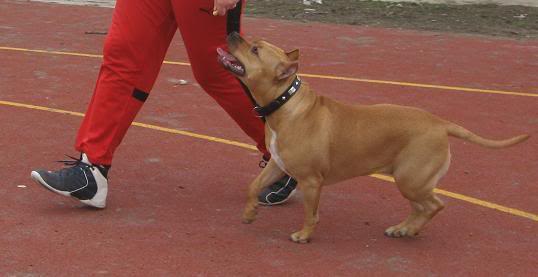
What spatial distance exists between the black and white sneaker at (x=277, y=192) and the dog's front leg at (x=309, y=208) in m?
0.62

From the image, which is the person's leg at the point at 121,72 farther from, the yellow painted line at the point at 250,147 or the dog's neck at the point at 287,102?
the yellow painted line at the point at 250,147

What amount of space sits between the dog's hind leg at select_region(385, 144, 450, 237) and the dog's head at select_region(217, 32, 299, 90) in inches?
34.1

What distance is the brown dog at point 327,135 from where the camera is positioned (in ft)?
17.0

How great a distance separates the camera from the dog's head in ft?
16.9

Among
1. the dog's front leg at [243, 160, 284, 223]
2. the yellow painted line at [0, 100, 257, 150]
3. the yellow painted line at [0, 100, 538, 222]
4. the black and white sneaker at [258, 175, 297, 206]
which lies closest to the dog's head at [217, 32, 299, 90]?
the dog's front leg at [243, 160, 284, 223]

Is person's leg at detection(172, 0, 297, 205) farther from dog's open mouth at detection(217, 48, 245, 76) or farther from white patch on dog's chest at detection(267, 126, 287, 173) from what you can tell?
white patch on dog's chest at detection(267, 126, 287, 173)

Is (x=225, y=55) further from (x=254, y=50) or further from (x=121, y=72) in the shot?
(x=121, y=72)

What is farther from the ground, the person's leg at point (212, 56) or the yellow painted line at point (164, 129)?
the person's leg at point (212, 56)

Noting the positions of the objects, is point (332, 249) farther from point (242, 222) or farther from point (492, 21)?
point (492, 21)

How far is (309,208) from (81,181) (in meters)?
1.36

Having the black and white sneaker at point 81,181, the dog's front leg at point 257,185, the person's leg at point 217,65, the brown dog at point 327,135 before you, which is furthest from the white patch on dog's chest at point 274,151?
the black and white sneaker at point 81,181

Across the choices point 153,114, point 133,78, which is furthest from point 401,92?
point 133,78

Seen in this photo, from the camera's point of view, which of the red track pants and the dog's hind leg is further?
the red track pants

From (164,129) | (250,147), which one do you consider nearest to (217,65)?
(250,147)
